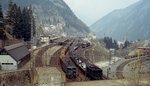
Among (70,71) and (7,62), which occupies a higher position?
(7,62)

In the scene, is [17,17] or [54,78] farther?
[17,17]

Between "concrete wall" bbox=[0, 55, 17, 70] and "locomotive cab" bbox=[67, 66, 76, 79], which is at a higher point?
"concrete wall" bbox=[0, 55, 17, 70]

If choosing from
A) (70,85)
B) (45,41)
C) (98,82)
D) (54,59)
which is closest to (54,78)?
(70,85)

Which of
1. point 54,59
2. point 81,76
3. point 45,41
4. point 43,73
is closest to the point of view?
point 43,73

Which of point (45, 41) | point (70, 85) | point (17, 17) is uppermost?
point (17, 17)

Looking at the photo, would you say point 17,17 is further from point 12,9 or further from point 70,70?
point 70,70

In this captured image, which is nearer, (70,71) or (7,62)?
(70,71)

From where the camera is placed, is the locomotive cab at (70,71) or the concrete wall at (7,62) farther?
the concrete wall at (7,62)

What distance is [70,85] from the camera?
31469 millimetres

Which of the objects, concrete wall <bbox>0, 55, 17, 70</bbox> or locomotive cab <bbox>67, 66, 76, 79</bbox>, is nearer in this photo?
locomotive cab <bbox>67, 66, 76, 79</bbox>

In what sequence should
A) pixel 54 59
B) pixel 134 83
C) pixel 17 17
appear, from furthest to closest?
pixel 17 17 < pixel 54 59 < pixel 134 83

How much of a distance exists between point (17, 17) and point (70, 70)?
35.7 metres

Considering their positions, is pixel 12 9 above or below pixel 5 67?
above

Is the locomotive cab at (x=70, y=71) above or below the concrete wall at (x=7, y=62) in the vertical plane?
below
